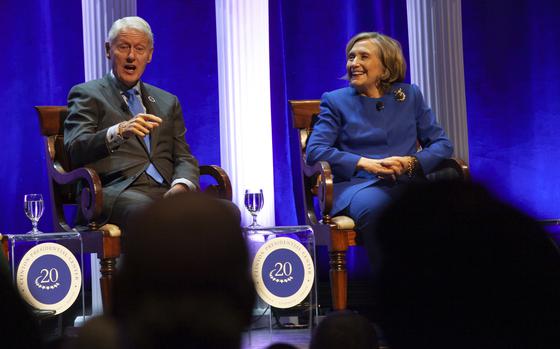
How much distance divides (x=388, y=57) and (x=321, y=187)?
794 mm

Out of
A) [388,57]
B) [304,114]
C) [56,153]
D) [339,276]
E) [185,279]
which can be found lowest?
[339,276]

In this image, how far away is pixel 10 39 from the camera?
490 centimetres

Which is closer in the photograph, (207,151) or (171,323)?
(171,323)

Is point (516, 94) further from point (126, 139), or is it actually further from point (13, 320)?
point (13, 320)

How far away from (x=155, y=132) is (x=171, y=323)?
3.30 meters

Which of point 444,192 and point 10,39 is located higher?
point 10,39

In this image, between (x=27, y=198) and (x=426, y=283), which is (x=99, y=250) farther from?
(x=426, y=283)

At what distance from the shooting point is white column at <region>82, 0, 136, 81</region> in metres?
4.59

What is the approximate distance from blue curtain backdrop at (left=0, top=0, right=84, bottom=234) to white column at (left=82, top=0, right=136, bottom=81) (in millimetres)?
339

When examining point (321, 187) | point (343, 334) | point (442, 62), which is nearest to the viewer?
point (343, 334)

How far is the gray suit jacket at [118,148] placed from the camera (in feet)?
12.4

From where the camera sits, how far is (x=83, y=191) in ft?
12.0

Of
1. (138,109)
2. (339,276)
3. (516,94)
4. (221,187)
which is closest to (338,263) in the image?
(339,276)

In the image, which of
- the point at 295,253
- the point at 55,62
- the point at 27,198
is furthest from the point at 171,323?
the point at 55,62
